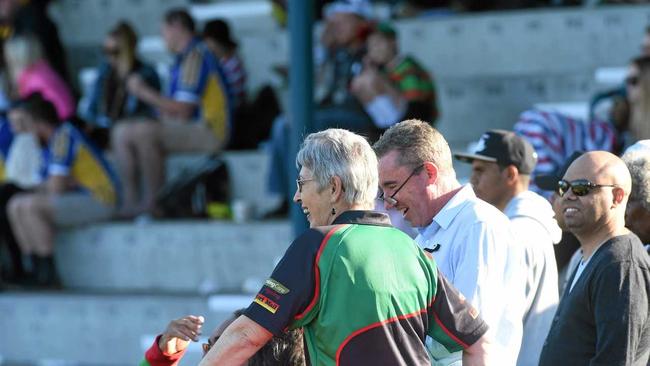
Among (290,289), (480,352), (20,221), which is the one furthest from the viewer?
(20,221)

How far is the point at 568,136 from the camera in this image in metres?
6.27

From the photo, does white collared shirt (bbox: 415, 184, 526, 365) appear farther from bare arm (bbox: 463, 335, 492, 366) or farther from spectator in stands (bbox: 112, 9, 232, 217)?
spectator in stands (bbox: 112, 9, 232, 217)

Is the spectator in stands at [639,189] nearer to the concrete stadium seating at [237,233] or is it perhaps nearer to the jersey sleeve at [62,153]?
the concrete stadium seating at [237,233]

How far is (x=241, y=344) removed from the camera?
2.95 meters

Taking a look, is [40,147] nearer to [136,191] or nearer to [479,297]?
[136,191]

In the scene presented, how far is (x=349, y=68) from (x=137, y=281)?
2.05 metres

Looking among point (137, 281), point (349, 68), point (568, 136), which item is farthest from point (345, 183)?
point (137, 281)

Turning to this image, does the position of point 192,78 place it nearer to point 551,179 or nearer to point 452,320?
point 551,179

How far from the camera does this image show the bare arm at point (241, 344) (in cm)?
294

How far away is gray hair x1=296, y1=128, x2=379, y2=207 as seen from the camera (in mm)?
3023

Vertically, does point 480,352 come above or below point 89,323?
above

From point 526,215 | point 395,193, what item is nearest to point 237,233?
point 526,215

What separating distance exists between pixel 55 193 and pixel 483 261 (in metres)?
5.08

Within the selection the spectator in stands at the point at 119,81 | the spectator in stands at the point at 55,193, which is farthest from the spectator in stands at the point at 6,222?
the spectator in stands at the point at 119,81
